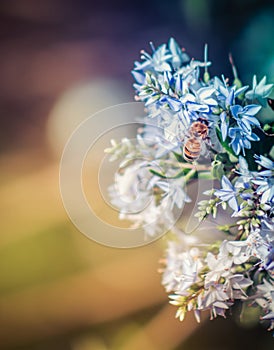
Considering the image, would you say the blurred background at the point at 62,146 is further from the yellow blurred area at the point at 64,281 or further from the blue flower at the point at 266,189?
the blue flower at the point at 266,189

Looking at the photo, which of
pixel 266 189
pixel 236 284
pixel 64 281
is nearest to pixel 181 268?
pixel 236 284

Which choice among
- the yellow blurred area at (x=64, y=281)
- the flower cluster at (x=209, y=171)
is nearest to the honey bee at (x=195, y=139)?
the flower cluster at (x=209, y=171)

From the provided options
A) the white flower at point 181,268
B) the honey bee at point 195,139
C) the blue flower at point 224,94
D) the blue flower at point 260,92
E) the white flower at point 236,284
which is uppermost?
the blue flower at point 260,92

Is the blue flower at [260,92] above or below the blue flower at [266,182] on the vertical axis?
above

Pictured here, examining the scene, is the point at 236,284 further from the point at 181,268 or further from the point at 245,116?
the point at 245,116

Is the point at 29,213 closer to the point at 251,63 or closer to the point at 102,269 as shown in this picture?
the point at 102,269

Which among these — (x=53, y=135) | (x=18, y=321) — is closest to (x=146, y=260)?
(x=18, y=321)

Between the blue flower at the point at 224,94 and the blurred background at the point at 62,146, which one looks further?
the blurred background at the point at 62,146
